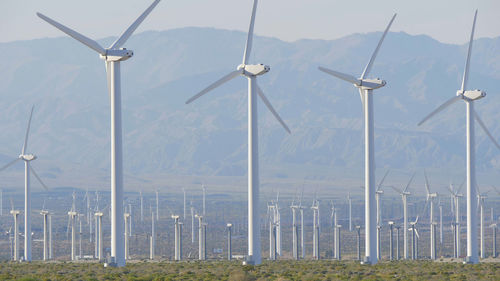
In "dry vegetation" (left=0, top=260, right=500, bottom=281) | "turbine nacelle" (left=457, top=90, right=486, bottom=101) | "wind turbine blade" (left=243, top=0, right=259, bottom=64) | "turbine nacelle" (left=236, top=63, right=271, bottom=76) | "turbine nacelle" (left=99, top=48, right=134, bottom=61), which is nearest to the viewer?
"dry vegetation" (left=0, top=260, right=500, bottom=281)

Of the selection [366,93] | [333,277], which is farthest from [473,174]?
[333,277]

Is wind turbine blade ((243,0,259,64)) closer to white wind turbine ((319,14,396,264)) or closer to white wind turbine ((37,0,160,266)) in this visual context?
white wind turbine ((319,14,396,264))

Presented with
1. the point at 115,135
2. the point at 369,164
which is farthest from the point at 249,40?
the point at 115,135

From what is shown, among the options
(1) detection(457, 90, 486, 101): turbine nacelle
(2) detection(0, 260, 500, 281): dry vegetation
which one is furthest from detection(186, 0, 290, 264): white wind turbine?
(1) detection(457, 90, 486, 101): turbine nacelle

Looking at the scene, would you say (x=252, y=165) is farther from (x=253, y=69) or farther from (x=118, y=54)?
(x=118, y=54)

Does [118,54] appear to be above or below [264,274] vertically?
above

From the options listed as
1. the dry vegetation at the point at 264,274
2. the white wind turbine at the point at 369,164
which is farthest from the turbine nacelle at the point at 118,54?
the white wind turbine at the point at 369,164

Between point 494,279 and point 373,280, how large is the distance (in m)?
6.57

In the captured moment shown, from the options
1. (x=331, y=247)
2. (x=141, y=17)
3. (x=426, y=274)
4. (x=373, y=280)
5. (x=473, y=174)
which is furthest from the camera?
(x=331, y=247)

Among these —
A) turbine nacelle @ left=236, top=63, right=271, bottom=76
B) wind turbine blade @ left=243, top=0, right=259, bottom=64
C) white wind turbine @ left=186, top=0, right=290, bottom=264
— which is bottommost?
white wind turbine @ left=186, top=0, right=290, bottom=264

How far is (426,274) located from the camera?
64562 mm

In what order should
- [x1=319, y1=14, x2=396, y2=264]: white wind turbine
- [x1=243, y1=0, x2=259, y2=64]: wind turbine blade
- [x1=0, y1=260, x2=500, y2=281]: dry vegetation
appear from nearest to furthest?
[x1=0, y1=260, x2=500, y2=281]: dry vegetation < [x1=319, y1=14, x2=396, y2=264]: white wind turbine < [x1=243, y1=0, x2=259, y2=64]: wind turbine blade

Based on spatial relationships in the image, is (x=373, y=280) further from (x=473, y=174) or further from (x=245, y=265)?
(x=473, y=174)

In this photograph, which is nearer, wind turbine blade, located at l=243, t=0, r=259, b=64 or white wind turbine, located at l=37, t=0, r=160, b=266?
white wind turbine, located at l=37, t=0, r=160, b=266
